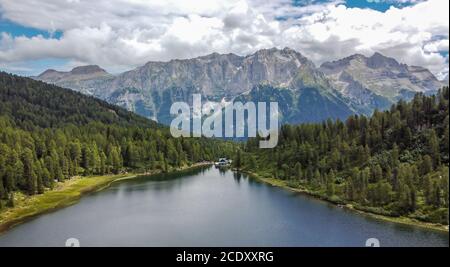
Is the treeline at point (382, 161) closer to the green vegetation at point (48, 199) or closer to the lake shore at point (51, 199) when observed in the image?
the lake shore at point (51, 199)

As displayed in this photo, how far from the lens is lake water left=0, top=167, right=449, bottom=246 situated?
7706 cm

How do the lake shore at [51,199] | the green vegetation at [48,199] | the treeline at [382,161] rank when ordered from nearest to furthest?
the lake shore at [51,199] < the green vegetation at [48,199] < the treeline at [382,161]

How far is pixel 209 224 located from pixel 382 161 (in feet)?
221

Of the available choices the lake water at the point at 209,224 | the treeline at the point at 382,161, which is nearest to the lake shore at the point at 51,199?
the lake water at the point at 209,224

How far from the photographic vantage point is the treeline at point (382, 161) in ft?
321

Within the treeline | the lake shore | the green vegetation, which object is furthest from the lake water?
the treeline

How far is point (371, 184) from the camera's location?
387 feet

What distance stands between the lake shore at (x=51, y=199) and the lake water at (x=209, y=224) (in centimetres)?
372

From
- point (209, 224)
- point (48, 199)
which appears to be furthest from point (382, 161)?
point (48, 199)

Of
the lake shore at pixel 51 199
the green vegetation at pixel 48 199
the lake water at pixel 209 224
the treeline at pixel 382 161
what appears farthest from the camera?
the treeline at pixel 382 161

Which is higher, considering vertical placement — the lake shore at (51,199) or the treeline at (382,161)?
the treeline at (382,161)
